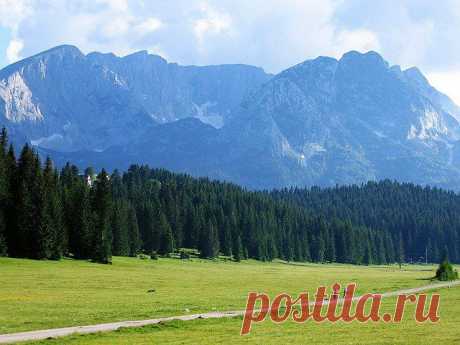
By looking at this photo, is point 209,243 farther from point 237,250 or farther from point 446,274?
point 446,274

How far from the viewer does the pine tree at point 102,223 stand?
114000 millimetres

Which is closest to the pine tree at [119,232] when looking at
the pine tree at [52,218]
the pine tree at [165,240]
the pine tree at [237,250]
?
the pine tree at [165,240]

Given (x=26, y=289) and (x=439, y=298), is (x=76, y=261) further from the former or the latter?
(x=439, y=298)

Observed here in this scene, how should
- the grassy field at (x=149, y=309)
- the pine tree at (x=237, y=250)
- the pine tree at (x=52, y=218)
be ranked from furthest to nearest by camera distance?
the pine tree at (x=237, y=250) < the pine tree at (x=52, y=218) < the grassy field at (x=149, y=309)

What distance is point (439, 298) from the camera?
6356 cm

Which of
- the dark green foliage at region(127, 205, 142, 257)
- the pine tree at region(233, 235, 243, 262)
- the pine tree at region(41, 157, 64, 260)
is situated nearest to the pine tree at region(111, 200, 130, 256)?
the dark green foliage at region(127, 205, 142, 257)

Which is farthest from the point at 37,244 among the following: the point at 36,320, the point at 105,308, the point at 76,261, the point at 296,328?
the point at 296,328

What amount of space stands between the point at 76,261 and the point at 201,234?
76.5m

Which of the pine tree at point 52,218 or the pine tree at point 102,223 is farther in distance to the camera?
the pine tree at point 102,223

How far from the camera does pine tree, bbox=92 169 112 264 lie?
114000mm

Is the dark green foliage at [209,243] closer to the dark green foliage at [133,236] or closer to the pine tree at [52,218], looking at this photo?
the dark green foliage at [133,236]

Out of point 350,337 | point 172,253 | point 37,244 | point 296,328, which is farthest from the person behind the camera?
point 172,253

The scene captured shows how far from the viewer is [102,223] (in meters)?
118

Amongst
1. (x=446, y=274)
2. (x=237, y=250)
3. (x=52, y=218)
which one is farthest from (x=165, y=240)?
(x=446, y=274)
